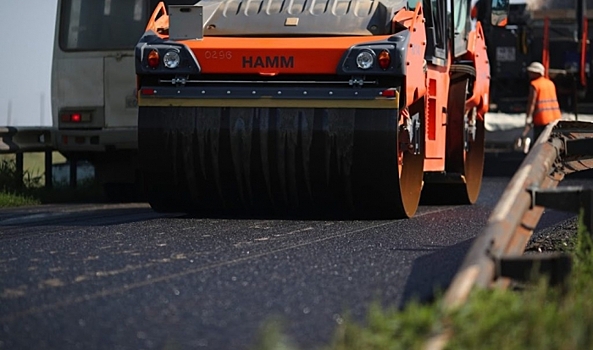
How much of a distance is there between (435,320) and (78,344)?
1326 millimetres

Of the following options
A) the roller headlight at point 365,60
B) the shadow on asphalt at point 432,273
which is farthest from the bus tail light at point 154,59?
the shadow on asphalt at point 432,273

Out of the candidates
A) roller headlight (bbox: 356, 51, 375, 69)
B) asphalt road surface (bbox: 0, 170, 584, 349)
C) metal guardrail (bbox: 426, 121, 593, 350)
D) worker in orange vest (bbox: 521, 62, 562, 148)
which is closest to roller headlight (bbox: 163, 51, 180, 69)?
asphalt road surface (bbox: 0, 170, 584, 349)

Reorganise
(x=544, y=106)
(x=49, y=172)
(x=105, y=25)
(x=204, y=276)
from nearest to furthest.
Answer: (x=204, y=276), (x=105, y=25), (x=49, y=172), (x=544, y=106)

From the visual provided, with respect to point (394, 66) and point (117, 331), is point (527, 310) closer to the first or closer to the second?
point (117, 331)

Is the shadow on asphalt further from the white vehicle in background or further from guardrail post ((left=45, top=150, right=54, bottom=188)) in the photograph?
guardrail post ((left=45, top=150, right=54, bottom=188))

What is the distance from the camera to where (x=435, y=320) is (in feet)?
13.3

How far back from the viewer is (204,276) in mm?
6262

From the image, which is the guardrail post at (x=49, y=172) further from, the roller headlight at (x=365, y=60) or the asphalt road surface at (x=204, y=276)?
the roller headlight at (x=365, y=60)

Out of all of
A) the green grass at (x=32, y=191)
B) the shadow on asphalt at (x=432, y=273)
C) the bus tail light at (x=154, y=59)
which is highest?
the bus tail light at (x=154, y=59)

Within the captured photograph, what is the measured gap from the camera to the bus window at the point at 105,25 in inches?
552

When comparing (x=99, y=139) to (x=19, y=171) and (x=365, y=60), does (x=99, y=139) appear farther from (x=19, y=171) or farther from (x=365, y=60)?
(x=365, y=60)

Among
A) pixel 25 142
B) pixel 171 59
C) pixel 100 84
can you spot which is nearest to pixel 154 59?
pixel 171 59

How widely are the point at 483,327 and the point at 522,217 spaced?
1617 millimetres

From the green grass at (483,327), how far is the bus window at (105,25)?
9880 mm
